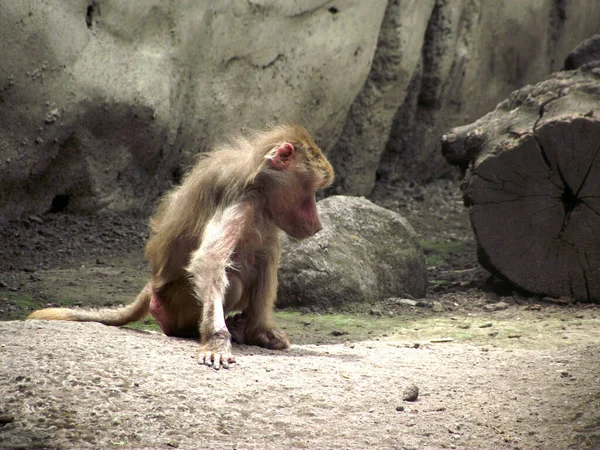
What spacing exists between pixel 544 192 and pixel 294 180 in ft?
7.58

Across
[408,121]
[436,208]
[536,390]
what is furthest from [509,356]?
[408,121]

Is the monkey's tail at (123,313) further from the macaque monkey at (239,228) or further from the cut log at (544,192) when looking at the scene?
the cut log at (544,192)

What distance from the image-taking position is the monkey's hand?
12.3ft

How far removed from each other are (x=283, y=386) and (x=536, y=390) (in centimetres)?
115

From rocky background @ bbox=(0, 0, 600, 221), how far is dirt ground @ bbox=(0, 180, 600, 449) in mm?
1186

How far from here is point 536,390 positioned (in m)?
3.79

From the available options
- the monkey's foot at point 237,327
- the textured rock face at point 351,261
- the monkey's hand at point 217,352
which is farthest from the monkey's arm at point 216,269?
the textured rock face at point 351,261

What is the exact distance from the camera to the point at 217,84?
746cm

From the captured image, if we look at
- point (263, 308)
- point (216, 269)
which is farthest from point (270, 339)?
point (216, 269)

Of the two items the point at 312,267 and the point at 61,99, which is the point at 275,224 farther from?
the point at 61,99

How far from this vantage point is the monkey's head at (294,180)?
14.8 feet

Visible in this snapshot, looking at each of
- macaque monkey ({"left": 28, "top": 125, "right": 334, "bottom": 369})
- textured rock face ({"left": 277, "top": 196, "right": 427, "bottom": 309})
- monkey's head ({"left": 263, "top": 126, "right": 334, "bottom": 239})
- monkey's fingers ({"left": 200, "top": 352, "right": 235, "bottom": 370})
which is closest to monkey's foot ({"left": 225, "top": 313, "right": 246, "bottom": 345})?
macaque monkey ({"left": 28, "top": 125, "right": 334, "bottom": 369})

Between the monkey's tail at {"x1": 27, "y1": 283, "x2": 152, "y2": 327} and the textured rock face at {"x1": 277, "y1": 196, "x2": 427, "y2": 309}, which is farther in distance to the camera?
the textured rock face at {"x1": 277, "y1": 196, "x2": 427, "y2": 309}

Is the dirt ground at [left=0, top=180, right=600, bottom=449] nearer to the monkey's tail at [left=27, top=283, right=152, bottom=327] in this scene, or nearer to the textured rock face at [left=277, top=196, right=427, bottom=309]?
the textured rock face at [left=277, top=196, right=427, bottom=309]
